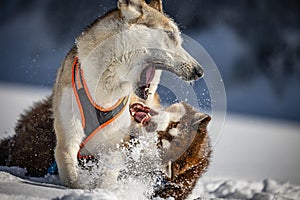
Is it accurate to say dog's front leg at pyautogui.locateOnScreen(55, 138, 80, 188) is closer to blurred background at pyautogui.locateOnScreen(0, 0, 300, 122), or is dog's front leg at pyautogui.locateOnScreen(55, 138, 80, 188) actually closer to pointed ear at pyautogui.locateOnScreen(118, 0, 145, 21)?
pointed ear at pyautogui.locateOnScreen(118, 0, 145, 21)

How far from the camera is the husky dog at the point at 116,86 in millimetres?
3332

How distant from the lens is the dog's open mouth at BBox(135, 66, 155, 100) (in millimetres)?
3455

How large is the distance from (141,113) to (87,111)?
0.43 m

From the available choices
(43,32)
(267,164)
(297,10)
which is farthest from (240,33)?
(267,164)

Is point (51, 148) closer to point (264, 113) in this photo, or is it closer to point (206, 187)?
point (206, 187)

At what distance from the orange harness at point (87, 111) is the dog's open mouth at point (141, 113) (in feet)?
0.65

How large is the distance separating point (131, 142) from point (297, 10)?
9.28 m

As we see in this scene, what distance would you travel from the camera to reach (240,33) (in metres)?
11.9

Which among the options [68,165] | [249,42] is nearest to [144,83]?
[68,165]

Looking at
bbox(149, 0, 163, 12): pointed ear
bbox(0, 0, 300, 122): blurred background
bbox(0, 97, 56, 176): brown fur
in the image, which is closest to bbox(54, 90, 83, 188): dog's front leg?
bbox(0, 97, 56, 176): brown fur

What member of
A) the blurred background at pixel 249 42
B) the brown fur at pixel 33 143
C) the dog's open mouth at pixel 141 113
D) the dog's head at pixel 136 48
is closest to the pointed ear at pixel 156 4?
the dog's head at pixel 136 48

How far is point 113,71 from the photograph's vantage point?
3414 mm

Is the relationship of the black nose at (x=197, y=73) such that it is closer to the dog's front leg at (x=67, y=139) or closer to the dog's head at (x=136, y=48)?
the dog's head at (x=136, y=48)

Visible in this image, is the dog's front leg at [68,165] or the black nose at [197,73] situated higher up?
the black nose at [197,73]
